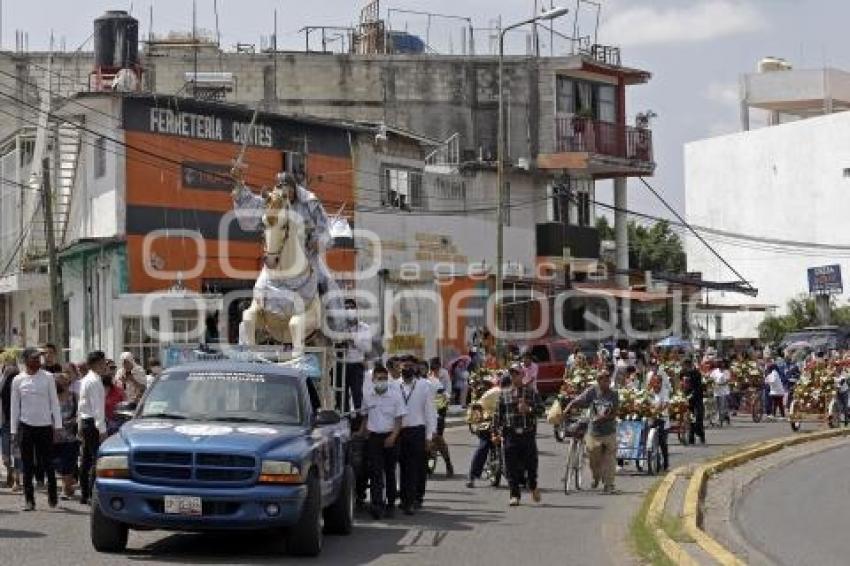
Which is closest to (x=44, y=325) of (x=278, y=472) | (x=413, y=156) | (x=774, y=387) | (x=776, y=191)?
(x=413, y=156)

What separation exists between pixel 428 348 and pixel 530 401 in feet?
83.7

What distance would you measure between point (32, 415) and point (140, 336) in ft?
63.6

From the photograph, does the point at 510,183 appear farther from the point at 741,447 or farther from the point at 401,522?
the point at 401,522

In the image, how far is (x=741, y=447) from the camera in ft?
95.2

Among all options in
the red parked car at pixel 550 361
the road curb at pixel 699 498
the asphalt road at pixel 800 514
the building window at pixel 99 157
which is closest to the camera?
the road curb at pixel 699 498

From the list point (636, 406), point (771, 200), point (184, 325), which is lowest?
point (636, 406)

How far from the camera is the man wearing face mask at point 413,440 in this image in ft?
58.7

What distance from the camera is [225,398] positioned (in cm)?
1418

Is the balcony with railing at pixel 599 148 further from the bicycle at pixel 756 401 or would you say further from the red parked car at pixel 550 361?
the bicycle at pixel 756 401

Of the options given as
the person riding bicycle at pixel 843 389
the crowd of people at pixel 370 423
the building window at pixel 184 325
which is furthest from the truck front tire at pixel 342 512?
the person riding bicycle at pixel 843 389

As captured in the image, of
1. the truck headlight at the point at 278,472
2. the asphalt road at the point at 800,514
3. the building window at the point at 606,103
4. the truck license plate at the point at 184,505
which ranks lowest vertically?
the asphalt road at the point at 800,514

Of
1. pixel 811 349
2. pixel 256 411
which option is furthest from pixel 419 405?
pixel 811 349

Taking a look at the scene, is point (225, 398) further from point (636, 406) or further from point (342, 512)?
point (636, 406)

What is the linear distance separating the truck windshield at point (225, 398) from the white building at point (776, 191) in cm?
5862
